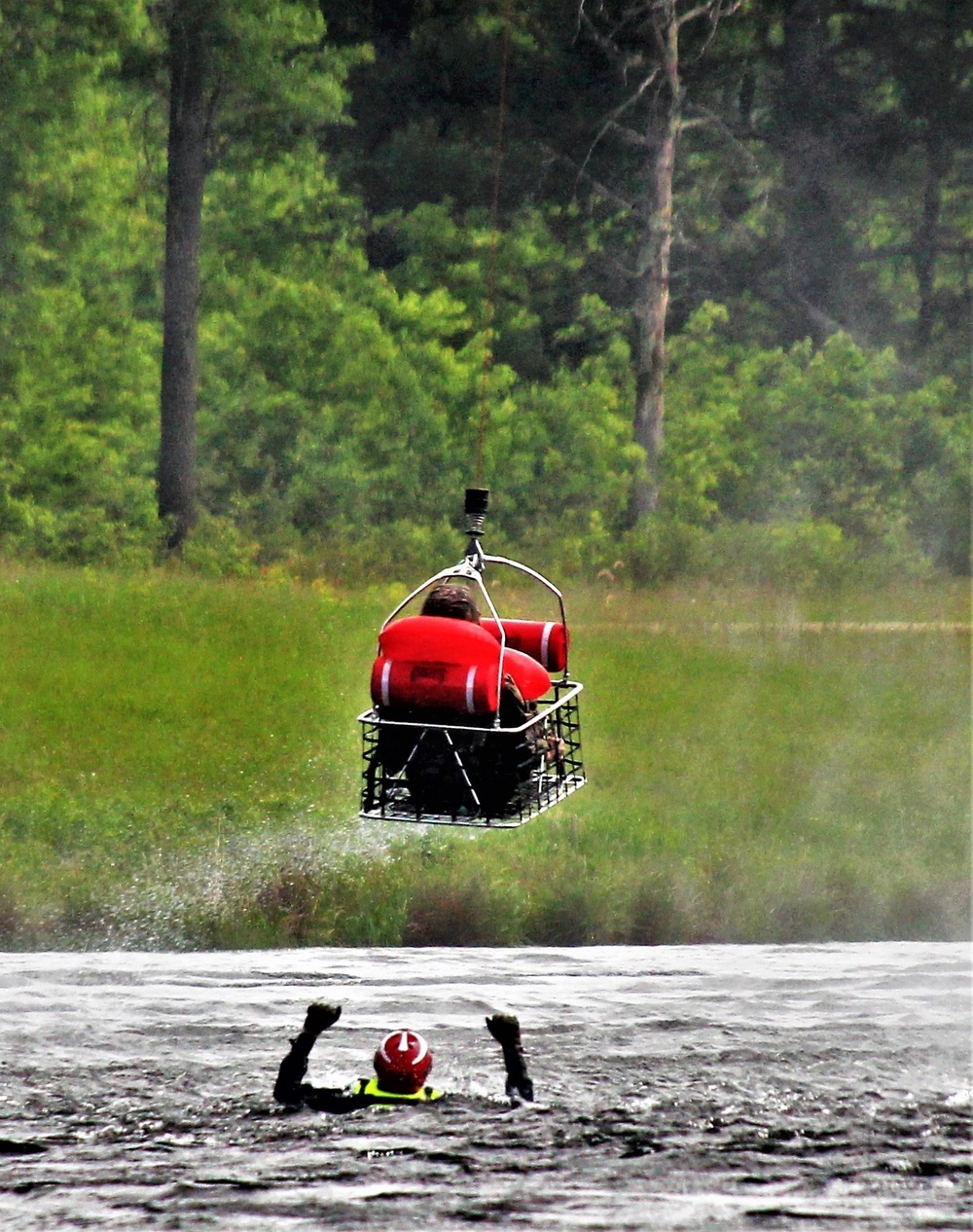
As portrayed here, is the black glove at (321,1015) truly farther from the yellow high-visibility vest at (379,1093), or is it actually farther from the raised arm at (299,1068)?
the yellow high-visibility vest at (379,1093)

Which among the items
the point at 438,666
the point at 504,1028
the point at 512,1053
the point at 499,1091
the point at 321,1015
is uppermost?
the point at 438,666

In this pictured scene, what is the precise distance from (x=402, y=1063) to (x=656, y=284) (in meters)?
9.58

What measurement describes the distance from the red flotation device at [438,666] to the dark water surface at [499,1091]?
2.83 meters

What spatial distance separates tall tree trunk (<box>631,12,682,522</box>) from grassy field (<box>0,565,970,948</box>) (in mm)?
1360

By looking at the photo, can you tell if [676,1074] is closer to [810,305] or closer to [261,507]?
[261,507]

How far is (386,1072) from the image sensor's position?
27.3ft

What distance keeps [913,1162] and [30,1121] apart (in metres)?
4.37

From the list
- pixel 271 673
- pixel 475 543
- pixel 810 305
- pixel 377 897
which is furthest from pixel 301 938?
pixel 810 305

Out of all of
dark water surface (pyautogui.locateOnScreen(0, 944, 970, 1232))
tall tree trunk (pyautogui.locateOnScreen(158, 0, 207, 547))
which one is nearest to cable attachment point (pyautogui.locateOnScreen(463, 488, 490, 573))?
dark water surface (pyautogui.locateOnScreen(0, 944, 970, 1232))

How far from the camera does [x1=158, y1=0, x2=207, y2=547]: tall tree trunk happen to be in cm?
1507

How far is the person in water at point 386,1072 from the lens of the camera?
830 cm

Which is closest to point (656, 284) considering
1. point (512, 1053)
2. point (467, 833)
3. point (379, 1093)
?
point (467, 833)

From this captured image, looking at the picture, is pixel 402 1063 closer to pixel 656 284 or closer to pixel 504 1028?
pixel 504 1028

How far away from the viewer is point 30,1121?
9.30 m
